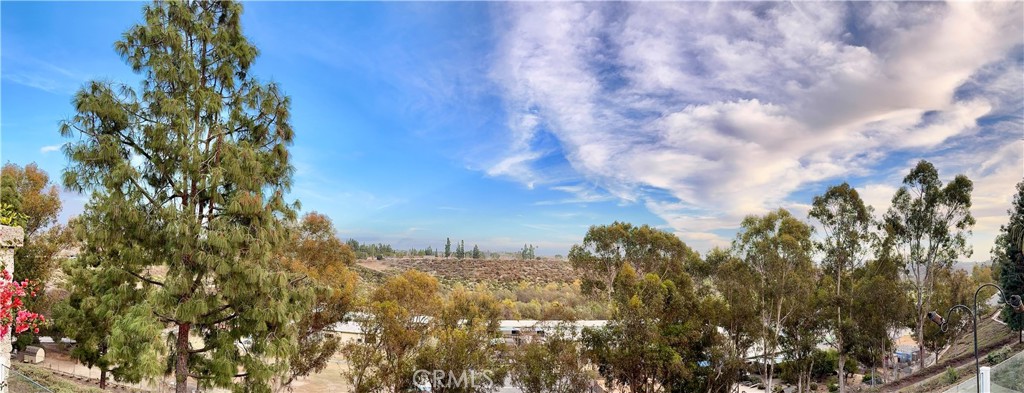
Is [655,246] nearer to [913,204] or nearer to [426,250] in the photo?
[913,204]

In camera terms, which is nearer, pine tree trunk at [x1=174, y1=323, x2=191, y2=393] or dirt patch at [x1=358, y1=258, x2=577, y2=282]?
pine tree trunk at [x1=174, y1=323, x2=191, y2=393]

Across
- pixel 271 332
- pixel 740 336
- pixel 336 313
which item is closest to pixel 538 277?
pixel 740 336

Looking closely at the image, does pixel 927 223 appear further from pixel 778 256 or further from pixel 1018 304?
pixel 1018 304

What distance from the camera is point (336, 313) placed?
15.5 meters

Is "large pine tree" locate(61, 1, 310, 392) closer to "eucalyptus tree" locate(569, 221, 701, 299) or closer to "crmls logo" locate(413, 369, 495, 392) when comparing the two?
"crmls logo" locate(413, 369, 495, 392)

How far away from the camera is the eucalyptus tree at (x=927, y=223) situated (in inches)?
800

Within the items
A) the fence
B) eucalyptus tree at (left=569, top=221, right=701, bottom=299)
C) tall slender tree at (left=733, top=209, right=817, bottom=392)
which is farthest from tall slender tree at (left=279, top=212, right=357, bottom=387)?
tall slender tree at (left=733, top=209, right=817, bottom=392)

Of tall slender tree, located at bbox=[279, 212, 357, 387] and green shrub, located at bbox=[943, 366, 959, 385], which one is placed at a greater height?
tall slender tree, located at bbox=[279, 212, 357, 387]

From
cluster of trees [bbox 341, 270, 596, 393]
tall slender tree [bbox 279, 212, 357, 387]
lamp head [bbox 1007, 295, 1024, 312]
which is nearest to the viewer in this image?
lamp head [bbox 1007, 295, 1024, 312]

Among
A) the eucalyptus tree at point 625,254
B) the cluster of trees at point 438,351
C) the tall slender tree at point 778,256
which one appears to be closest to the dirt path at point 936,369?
the tall slender tree at point 778,256

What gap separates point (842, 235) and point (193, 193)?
2302 centimetres

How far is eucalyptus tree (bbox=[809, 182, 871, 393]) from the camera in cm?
2059

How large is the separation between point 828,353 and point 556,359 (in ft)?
60.0

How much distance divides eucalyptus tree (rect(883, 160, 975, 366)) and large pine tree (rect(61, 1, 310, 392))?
2339 cm
